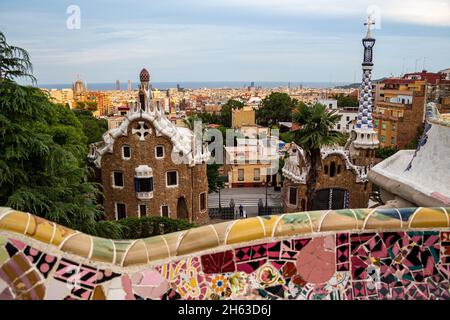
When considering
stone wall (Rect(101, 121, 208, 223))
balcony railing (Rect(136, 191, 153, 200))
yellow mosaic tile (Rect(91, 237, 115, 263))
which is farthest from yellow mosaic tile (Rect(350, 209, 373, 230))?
balcony railing (Rect(136, 191, 153, 200))

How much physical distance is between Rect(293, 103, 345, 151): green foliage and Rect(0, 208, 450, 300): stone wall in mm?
12739

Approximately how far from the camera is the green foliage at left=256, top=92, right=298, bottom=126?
62.9 metres

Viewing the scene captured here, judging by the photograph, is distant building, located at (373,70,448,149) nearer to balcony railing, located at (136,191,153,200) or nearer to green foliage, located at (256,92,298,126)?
green foliage, located at (256,92,298,126)

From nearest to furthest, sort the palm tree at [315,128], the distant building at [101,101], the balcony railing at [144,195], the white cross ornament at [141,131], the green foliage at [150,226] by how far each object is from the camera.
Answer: the green foliage at [150,226]
the palm tree at [315,128]
the white cross ornament at [141,131]
the balcony railing at [144,195]
the distant building at [101,101]

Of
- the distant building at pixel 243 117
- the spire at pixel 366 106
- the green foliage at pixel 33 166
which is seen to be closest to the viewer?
the green foliage at pixel 33 166

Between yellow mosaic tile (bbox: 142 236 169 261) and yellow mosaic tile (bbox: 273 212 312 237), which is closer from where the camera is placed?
yellow mosaic tile (bbox: 142 236 169 261)

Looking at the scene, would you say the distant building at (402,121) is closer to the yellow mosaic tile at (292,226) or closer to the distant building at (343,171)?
the distant building at (343,171)

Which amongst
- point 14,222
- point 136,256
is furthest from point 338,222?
point 14,222

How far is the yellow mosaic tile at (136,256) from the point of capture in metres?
3.20

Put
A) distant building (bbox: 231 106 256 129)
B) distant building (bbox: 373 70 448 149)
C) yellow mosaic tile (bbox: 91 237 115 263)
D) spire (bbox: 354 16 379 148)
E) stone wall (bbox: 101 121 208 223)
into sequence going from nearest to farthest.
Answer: yellow mosaic tile (bbox: 91 237 115 263)
stone wall (bbox: 101 121 208 223)
spire (bbox: 354 16 379 148)
distant building (bbox: 373 70 448 149)
distant building (bbox: 231 106 256 129)

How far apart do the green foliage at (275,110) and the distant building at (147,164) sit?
43110mm

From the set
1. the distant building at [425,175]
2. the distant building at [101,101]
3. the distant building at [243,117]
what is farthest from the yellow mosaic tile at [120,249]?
the distant building at [101,101]
